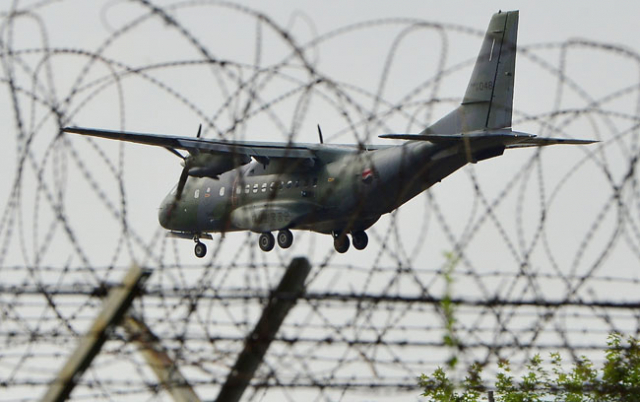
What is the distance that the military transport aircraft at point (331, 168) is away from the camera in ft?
109

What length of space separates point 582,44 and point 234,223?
28.7 metres

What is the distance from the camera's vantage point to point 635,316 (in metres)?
10.6

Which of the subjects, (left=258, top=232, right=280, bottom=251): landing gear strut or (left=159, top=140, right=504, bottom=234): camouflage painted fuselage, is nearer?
(left=159, top=140, right=504, bottom=234): camouflage painted fuselage

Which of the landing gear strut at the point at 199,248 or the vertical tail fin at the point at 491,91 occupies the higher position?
the landing gear strut at the point at 199,248

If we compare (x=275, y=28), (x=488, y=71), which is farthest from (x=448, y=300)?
(x=488, y=71)

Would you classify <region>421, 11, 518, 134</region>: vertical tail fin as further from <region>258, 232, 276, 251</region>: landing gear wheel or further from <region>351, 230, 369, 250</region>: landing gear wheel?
<region>258, 232, 276, 251</region>: landing gear wheel

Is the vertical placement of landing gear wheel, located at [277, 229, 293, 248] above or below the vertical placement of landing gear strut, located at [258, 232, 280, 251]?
below

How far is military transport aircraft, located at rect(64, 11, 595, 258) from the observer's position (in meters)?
33.2

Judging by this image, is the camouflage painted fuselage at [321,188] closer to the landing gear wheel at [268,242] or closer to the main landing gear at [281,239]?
the main landing gear at [281,239]

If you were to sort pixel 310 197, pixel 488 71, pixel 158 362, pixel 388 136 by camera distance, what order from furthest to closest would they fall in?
pixel 310 197
pixel 488 71
pixel 388 136
pixel 158 362

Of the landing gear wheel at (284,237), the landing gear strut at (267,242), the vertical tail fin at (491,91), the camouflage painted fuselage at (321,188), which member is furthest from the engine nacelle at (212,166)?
the vertical tail fin at (491,91)

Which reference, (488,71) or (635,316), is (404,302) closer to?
(635,316)

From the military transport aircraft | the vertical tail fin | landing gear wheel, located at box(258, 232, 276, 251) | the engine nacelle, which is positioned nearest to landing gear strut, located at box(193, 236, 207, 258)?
the military transport aircraft

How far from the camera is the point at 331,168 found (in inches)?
1505
